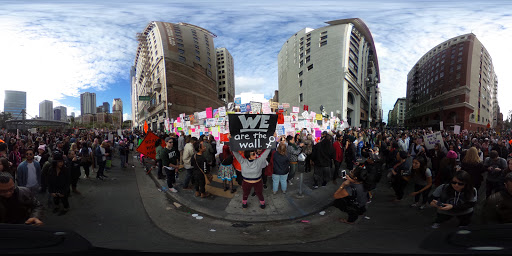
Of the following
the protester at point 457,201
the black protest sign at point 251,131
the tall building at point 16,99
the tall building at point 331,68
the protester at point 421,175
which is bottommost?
the protester at point 421,175

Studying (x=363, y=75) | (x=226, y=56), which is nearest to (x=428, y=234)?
(x=226, y=56)

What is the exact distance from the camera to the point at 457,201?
1226mm

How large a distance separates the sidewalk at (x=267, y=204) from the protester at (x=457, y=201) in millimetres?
1202

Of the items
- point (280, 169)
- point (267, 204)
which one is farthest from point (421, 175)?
point (267, 204)

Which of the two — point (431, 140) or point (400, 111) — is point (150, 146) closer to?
point (431, 140)

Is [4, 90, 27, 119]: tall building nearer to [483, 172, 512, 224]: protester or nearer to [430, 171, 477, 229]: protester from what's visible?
[430, 171, 477, 229]: protester

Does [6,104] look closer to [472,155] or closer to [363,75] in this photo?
[472,155]

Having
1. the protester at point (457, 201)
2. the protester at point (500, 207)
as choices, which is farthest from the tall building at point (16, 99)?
the protester at point (500, 207)

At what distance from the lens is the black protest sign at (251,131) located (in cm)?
223

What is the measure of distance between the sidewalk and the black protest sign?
940 millimetres

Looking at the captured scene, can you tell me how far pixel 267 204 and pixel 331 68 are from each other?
26.1 feet

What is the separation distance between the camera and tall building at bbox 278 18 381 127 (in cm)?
239

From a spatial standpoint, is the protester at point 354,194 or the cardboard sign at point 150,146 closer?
the protester at point 354,194

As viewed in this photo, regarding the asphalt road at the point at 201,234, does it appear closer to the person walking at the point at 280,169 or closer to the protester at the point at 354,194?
the protester at the point at 354,194
